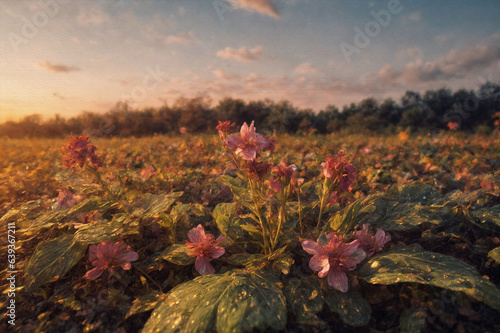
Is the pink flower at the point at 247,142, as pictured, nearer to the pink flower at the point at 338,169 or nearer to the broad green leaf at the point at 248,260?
the pink flower at the point at 338,169

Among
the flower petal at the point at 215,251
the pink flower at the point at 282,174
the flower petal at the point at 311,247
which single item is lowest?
the flower petal at the point at 215,251

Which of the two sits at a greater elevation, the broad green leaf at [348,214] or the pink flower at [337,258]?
the broad green leaf at [348,214]

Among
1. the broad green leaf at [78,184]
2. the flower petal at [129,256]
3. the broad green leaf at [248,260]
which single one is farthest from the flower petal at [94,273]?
the broad green leaf at [248,260]

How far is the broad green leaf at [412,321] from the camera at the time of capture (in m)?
1.09

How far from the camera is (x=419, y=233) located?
1858 millimetres

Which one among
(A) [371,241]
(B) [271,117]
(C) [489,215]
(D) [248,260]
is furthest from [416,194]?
(B) [271,117]

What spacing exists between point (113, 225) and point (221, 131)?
2.68 ft

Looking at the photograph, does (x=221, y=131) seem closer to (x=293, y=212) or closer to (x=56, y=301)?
(x=293, y=212)

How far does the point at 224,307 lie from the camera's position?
3.60 ft

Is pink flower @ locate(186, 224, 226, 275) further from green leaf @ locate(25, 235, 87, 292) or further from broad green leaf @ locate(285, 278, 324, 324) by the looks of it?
green leaf @ locate(25, 235, 87, 292)

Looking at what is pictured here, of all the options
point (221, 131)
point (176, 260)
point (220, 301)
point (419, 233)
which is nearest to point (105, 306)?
point (176, 260)

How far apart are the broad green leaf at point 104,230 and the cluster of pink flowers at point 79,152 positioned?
427 mm

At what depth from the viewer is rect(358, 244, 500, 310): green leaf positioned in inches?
40.6

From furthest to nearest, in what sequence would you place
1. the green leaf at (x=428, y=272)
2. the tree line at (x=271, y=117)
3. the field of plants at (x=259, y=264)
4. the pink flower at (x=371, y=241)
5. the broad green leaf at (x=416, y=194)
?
the tree line at (x=271, y=117) → the broad green leaf at (x=416, y=194) → the pink flower at (x=371, y=241) → the field of plants at (x=259, y=264) → the green leaf at (x=428, y=272)
